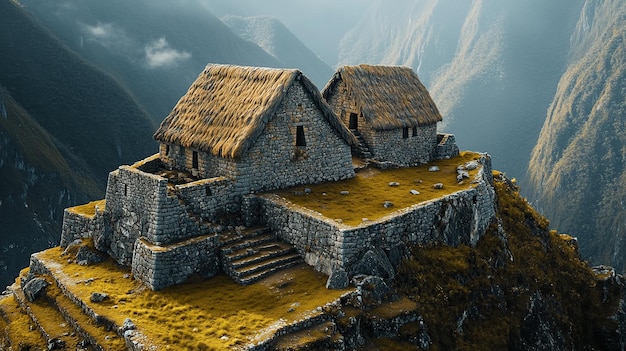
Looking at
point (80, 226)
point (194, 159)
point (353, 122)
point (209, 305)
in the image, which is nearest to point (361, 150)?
point (353, 122)

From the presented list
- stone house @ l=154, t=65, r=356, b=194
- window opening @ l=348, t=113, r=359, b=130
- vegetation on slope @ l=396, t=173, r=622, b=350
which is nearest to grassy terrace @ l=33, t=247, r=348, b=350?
vegetation on slope @ l=396, t=173, r=622, b=350

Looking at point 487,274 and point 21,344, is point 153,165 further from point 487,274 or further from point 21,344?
point 487,274

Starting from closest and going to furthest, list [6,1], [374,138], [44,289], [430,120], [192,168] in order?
[44,289] → [192,168] → [374,138] → [430,120] → [6,1]

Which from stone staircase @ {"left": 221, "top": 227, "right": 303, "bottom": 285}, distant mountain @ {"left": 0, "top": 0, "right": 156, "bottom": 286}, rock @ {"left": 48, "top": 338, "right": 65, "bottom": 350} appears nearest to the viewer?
rock @ {"left": 48, "top": 338, "right": 65, "bottom": 350}

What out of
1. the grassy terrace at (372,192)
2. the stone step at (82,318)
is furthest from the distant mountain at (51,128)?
the grassy terrace at (372,192)

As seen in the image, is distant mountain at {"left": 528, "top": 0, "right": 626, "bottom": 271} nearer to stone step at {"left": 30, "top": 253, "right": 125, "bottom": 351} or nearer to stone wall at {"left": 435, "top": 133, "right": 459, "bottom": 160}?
stone wall at {"left": 435, "top": 133, "right": 459, "bottom": 160}

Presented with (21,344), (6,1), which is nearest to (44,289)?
(21,344)

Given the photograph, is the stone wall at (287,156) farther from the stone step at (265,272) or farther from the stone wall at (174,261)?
the stone step at (265,272)
